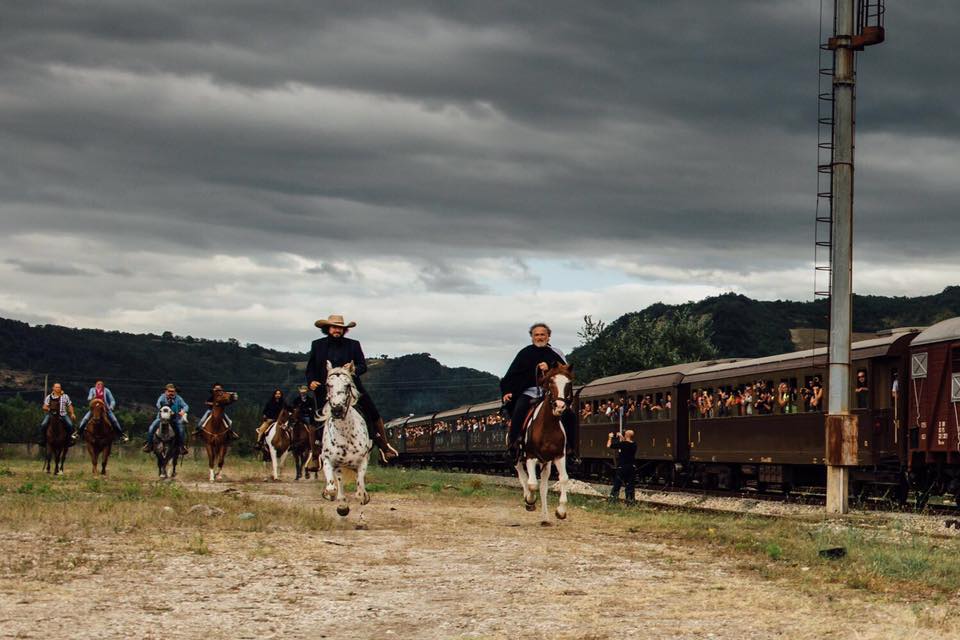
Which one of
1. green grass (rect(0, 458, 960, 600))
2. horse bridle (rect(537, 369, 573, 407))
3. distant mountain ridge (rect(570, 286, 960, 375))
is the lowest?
green grass (rect(0, 458, 960, 600))

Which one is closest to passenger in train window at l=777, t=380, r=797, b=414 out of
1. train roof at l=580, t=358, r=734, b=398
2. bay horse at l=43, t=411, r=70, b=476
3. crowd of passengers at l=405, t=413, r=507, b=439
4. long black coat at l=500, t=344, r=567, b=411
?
train roof at l=580, t=358, r=734, b=398

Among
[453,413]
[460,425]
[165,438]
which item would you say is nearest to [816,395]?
[165,438]

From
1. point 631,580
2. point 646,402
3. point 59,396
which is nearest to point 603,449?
point 646,402

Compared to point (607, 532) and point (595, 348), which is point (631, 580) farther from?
point (595, 348)

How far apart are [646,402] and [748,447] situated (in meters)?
8.11

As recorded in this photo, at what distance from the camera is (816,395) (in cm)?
2972

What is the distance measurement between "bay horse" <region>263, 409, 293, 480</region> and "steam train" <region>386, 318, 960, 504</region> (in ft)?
35.9

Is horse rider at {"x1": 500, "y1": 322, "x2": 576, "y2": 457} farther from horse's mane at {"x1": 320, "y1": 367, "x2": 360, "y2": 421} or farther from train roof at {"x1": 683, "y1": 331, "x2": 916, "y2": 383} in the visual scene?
train roof at {"x1": 683, "y1": 331, "x2": 916, "y2": 383}

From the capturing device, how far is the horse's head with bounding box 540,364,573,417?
16672mm

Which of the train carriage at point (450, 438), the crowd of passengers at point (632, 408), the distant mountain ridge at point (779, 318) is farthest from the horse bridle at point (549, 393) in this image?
the distant mountain ridge at point (779, 318)

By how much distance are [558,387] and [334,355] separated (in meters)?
2.95

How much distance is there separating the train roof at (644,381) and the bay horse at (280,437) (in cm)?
1109

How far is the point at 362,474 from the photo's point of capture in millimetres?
17688

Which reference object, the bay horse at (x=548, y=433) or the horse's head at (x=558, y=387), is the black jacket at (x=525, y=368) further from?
the horse's head at (x=558, y=387)
